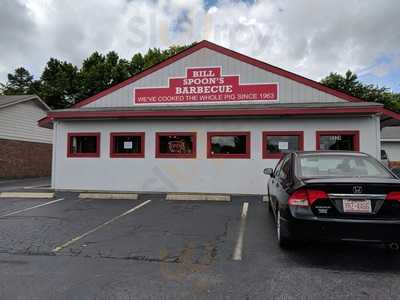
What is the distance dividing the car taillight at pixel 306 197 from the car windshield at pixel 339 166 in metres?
0.53

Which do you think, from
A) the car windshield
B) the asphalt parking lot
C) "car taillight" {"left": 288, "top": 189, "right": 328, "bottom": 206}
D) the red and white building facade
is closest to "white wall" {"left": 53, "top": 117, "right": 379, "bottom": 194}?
the red and white building facade

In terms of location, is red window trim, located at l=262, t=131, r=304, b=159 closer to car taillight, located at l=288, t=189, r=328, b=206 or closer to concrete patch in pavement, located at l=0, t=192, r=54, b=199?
car taillight, located at l=288, t=189, r=328, b=206

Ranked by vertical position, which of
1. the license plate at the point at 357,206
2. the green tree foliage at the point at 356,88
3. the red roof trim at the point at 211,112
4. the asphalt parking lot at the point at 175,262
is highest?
the green tree foliage at the point at 356,88

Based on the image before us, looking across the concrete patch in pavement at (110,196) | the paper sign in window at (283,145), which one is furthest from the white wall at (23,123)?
the paper sign in window at (283,145)

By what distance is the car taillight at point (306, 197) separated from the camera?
4359 millimetres

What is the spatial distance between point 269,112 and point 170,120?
3793 millimetres

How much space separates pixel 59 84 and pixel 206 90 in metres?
30.1

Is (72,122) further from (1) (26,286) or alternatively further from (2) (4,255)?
(1) (26,286)

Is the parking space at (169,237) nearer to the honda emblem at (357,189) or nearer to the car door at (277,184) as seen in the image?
the car door at (277,184)

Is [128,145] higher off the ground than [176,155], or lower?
higher

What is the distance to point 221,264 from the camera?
4.60 m

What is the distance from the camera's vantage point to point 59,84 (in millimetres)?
37094

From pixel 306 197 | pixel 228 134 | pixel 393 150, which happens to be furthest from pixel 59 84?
pixel 306 197

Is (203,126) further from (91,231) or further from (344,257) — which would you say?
(344,257)
